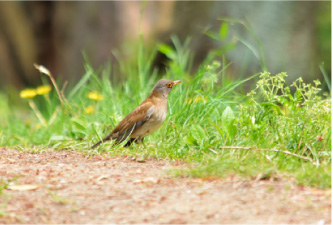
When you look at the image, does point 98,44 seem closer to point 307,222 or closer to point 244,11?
point 244,11

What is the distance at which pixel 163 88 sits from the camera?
4.96 m

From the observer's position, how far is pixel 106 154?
13.9 feet

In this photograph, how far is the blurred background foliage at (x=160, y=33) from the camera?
28.5ft

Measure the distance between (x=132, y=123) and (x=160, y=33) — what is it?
6.52 meters

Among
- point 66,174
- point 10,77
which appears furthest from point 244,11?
point 10,77

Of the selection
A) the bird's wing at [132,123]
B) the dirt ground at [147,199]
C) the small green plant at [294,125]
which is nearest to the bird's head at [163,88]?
the bird's wing at [132,123]

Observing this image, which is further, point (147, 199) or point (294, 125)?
point (294, 125)

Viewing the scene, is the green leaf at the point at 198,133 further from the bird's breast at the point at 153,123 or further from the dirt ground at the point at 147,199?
the dirt ground at the point at 147,199

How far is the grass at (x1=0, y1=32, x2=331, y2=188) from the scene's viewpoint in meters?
3.39

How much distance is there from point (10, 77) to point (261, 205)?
515 inches

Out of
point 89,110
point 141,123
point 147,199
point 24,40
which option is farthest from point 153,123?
point 24,40

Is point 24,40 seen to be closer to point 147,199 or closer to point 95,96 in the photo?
point 95,96

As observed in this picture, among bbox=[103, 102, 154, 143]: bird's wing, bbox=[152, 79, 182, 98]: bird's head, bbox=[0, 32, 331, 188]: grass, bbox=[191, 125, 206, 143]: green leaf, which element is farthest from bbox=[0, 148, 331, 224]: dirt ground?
bbox=[152, 79, 182, 98]: bird's head

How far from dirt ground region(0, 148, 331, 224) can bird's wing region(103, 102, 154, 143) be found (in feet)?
3.24
